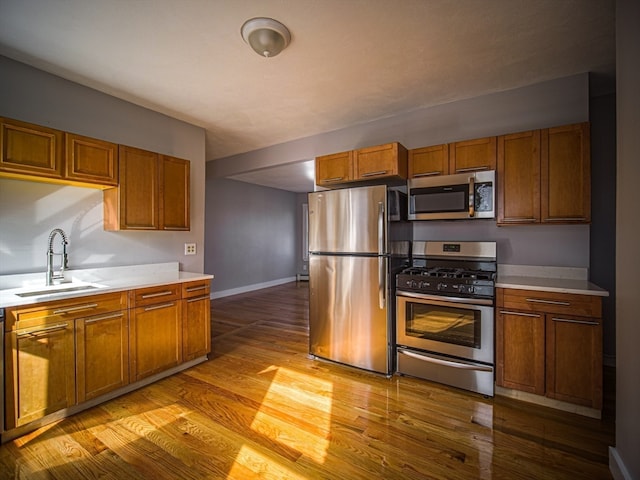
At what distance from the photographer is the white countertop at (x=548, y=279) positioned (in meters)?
2.13

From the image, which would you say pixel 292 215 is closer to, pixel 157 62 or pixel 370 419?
pixel 157 62

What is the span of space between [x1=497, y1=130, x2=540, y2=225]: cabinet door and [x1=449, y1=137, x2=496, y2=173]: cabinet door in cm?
7

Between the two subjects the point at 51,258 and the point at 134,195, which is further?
the point at 134,195

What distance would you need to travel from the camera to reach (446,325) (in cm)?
258

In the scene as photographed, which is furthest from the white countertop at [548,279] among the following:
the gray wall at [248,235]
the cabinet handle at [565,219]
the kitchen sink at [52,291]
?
the gray wall at [248,235]

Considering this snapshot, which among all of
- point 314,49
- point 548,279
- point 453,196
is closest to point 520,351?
point 548,279

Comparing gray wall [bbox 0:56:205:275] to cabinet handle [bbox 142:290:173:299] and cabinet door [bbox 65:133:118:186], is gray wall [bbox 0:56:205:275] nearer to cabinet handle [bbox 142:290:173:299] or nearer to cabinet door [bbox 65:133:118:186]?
cabinet door [bbox 65:133:118:186]

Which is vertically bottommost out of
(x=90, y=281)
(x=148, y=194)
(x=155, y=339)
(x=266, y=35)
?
(x=155, y=339)

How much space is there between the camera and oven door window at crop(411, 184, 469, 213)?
2708 millimetres

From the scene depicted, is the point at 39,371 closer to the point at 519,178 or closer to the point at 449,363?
the point at 449,363

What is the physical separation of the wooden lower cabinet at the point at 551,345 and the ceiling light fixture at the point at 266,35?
253 cm

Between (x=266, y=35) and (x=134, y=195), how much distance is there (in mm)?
1910

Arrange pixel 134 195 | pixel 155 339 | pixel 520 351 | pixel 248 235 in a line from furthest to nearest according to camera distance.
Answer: pixel 248 235, pixel 134 195, pixel 155 339, pixel 520 351

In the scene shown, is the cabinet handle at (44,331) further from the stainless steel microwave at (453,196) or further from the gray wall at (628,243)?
the gray wall at (628,243)
